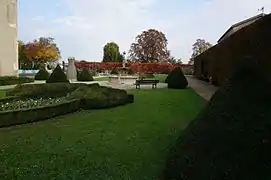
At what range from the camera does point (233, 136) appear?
3.50 metres

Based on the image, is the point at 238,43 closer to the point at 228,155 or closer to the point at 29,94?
the point at 29,94

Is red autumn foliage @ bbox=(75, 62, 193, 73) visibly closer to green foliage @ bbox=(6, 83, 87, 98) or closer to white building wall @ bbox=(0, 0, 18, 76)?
white building wall @ bbox=(0, 0, 18, 76)

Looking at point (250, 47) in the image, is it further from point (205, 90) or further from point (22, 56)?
point (22, 56)

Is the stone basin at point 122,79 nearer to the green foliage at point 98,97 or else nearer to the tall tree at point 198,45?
the green foliage at point 98,97

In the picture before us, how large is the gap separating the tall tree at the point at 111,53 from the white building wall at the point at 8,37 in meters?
41.8

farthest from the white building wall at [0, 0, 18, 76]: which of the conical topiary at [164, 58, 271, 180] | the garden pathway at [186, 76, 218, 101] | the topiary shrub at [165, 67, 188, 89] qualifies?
the conical topiary at [164, 58, 271, 180]

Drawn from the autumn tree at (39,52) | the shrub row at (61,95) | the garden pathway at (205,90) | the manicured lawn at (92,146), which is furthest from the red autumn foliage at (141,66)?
the manicured lawn at (92,146)

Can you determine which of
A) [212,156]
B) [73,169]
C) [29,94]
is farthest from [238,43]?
[212,156]

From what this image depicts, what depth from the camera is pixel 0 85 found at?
2659 cm

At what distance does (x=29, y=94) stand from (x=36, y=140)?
22.7ft

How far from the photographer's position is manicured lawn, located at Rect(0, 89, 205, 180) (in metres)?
5.13

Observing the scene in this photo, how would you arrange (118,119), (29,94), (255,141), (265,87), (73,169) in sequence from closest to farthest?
(255,141), (265,87), (73,169), (118,119), (29,94)

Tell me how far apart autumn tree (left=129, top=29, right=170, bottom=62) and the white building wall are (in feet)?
121

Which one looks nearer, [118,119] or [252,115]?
[252,115]
